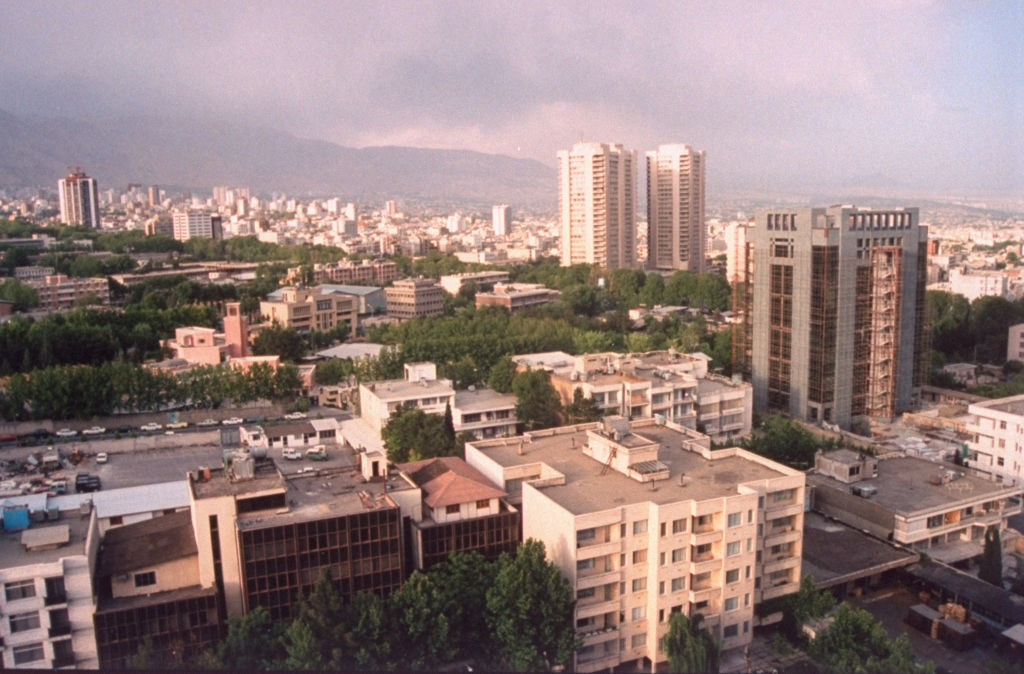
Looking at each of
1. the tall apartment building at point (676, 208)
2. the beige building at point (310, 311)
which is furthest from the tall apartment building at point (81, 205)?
the tall apartment building at point (676, 208)

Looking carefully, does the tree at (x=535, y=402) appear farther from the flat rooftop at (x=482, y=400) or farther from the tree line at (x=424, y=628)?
the tree line at (x=424, y=628)

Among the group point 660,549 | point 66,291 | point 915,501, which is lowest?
point 915,501

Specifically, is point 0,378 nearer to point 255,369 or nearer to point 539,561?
point 255,369

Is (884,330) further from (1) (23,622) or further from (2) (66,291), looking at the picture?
(2) (66,291)

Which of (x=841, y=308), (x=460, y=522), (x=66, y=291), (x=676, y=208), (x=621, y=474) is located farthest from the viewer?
(x=676, y=208)

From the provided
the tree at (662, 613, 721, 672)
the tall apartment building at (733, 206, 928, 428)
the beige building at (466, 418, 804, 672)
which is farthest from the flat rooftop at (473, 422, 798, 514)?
the tall apartment building at (733, 206, 928, 428)

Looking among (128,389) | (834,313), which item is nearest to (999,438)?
(834,313)
